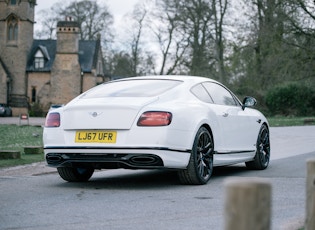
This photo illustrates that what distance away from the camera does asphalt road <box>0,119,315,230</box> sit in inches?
215

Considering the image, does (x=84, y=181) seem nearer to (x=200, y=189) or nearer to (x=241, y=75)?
(x=200, y=189)

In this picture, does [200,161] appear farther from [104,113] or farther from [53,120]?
[53,120]

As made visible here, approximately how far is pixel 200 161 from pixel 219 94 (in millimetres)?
1617

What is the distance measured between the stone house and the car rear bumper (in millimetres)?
58182

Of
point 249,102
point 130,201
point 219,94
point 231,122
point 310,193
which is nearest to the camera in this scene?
point 310,193

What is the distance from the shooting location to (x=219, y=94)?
9453 millimetres

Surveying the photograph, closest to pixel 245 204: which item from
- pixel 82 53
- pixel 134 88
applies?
pixel 134 88

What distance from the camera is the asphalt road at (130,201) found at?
215 inches

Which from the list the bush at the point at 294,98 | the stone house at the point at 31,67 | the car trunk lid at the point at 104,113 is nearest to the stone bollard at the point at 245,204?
the car trunk lid at the point at 104,113

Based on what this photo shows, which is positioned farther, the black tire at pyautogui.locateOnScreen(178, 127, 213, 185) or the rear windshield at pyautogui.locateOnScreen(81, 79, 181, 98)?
the rear windshield at pyautogui.locateOnScreen(81, 79, 181, 98)

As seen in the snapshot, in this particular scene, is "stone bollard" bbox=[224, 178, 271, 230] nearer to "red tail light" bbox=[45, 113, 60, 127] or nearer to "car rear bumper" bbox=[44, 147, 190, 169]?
"car rear bumper" bbox=[44, 147, 190, 169]

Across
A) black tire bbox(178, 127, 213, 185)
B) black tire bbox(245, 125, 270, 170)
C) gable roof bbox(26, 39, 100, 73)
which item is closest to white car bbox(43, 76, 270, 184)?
black tire bbox(178, 127, 213, 185)

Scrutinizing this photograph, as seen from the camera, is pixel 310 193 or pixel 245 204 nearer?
pixel 245 204

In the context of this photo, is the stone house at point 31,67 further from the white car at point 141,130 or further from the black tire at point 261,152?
the white car at point 141,130
